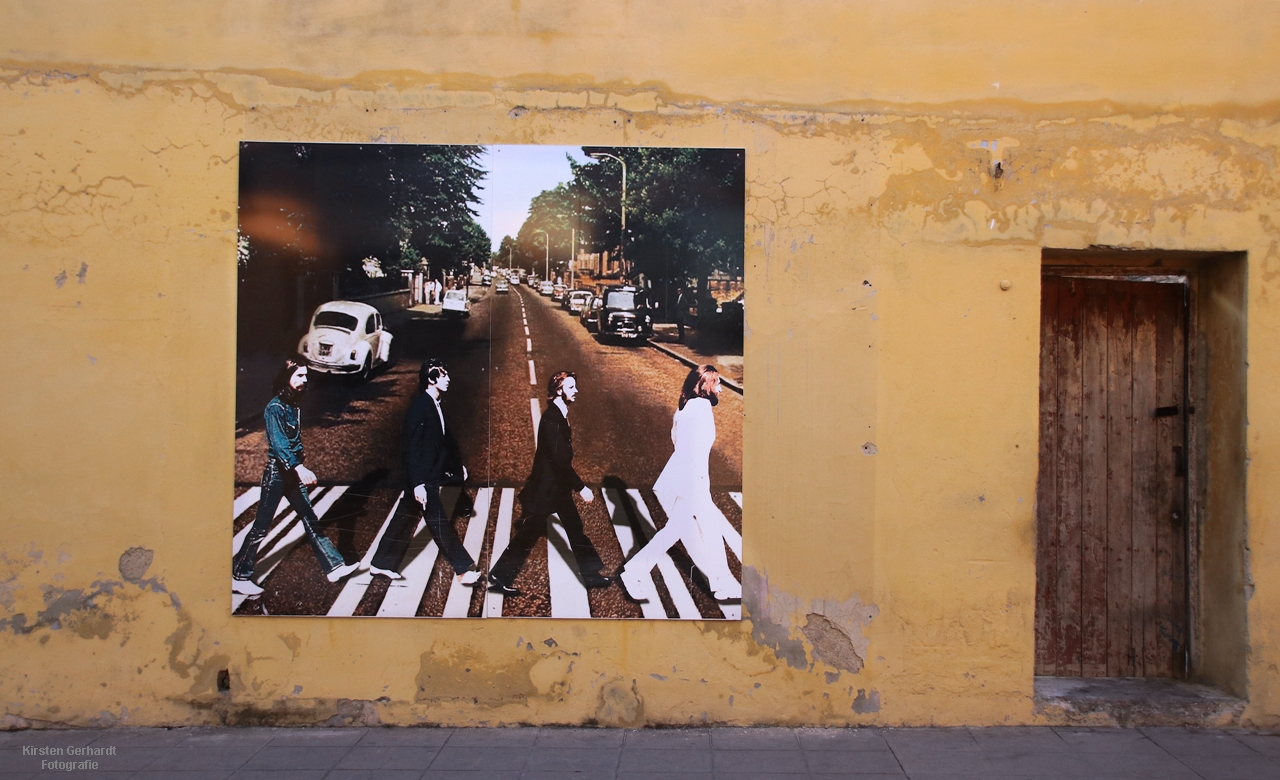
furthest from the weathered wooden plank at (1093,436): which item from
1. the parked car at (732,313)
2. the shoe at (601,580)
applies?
the shoe at (601,580)

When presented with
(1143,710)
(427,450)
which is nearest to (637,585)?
(427,450)

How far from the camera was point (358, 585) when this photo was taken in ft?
15.3

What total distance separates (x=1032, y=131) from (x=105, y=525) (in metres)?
5.91

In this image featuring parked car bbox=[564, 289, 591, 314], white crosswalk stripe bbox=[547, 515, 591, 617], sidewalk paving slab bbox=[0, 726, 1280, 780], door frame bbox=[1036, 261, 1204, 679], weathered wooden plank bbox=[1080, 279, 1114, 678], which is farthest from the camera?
weathered wooden plank bbox=[1080, 279, 1114, 678]

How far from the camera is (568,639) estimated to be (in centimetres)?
467

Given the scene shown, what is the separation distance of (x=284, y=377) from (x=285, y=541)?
3.14ft

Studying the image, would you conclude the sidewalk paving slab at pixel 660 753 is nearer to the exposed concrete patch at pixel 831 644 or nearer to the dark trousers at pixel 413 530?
the exposed concrete patch at pixel 831 644

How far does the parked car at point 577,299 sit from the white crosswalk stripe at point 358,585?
1.46 metres

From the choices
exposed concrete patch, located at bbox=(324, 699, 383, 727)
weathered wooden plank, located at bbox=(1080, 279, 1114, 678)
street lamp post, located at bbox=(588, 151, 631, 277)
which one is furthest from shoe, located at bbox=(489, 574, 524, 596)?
weathered wooden plank, located at bbox=(1080, 279, 1114, 678)

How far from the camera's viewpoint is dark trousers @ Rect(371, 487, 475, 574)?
4660 millimetres

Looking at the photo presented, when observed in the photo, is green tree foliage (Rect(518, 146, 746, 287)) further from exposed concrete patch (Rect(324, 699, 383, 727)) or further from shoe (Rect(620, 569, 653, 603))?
exposed concrete patch (Rect(324, 699, 383, 727))

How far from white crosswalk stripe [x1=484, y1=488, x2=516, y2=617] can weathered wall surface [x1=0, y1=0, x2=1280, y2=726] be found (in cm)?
19

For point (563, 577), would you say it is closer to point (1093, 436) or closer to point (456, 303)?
point (456, 303)

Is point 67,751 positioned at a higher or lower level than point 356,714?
lower
